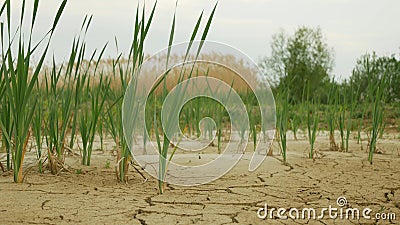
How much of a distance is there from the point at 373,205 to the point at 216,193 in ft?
2.16

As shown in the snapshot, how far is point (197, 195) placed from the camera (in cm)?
192

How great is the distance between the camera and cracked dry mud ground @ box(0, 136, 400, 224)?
1594 millimetres

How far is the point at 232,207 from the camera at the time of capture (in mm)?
1760

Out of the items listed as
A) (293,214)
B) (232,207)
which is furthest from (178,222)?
(293,214)
